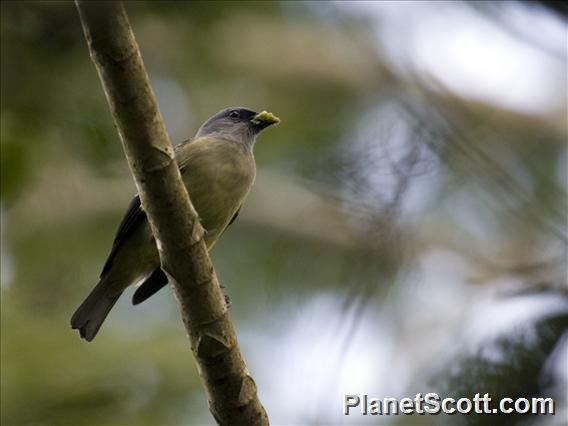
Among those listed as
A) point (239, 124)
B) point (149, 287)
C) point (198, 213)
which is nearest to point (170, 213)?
point (198, 213)

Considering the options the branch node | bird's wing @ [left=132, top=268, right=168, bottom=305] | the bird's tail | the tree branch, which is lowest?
the branch node

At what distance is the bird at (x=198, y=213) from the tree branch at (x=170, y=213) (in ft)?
4.35

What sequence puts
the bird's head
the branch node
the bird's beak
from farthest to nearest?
the bird's beak → the bird's head → the branch node

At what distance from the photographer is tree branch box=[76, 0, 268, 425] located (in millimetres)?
2557

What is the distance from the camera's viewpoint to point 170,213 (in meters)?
2.96

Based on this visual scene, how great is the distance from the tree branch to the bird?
1.32m

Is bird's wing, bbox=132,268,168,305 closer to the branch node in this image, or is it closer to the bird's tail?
the bird's tail

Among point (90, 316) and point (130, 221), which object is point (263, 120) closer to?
point (130, 221)

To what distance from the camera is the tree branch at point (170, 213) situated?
2557mm

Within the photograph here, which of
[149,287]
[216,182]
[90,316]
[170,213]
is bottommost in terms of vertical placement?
[170,213]

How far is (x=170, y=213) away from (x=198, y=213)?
4.78ft

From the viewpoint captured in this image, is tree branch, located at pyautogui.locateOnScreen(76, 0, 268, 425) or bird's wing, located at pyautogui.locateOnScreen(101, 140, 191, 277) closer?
tree branch, located at pyautogui.locateOnScreen(76, 0, 268, 425)

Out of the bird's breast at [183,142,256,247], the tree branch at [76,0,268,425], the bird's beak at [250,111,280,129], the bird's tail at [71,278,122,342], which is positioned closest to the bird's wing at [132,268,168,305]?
the bird's tail at [71,278,122,342]

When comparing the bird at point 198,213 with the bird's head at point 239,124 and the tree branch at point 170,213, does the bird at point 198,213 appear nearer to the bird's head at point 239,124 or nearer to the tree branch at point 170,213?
the bird's head at point 239,124
